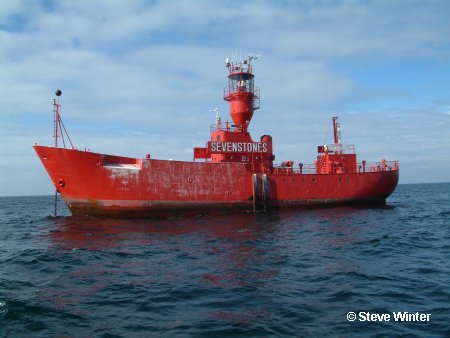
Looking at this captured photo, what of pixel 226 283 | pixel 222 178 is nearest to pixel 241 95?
pixel 222 178

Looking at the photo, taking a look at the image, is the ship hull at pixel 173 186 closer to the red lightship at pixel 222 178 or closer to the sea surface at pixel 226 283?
the red lightship at pixel 222 178

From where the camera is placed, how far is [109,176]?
20.5 meters

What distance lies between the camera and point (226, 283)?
8.94m

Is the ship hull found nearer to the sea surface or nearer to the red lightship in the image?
the red lightship

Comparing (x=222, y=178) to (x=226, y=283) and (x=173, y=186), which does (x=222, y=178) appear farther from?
(x=226, y=283)

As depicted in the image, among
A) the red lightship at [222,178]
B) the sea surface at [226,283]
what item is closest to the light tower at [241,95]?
the red lightship at [222,178]

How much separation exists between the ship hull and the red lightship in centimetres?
5

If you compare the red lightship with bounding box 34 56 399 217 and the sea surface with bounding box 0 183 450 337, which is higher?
the red lightship with bounding box 34 56 399 217

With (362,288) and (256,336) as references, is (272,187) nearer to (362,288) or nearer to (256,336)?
(362,288)

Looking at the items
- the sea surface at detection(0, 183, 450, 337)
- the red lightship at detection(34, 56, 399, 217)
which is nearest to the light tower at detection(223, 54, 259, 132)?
the red lightship at detection(34, 56, 399, 217)

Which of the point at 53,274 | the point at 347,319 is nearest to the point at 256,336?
the point at 347,319

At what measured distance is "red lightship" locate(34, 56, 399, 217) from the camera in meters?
20.4

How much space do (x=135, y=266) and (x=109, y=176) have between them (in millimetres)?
10722

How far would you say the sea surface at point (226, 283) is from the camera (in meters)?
6.46
